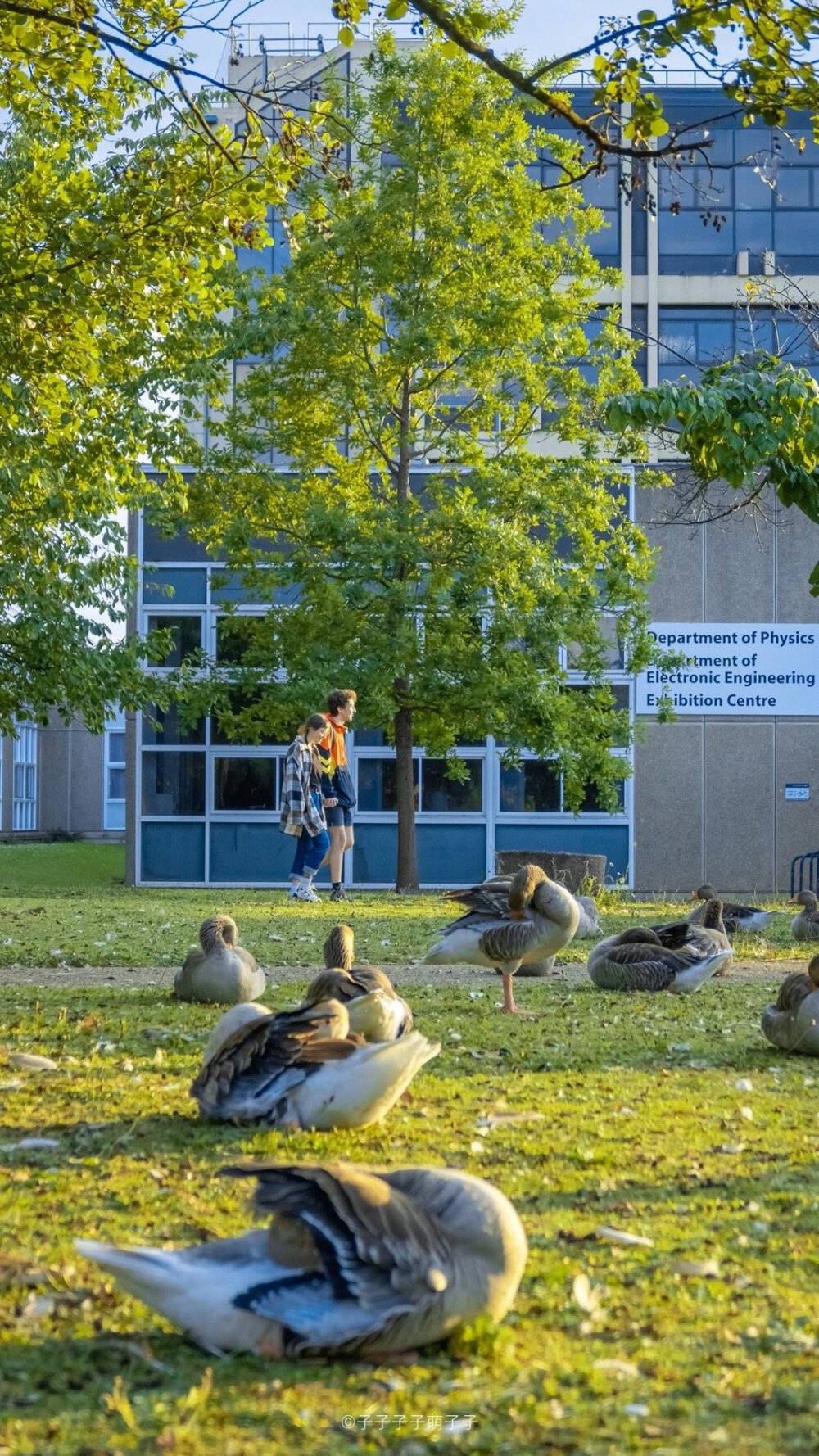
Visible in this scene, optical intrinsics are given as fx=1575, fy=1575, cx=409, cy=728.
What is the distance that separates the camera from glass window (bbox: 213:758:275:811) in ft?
101

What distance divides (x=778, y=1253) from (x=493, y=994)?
6.13 metres

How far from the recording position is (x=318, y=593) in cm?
2486

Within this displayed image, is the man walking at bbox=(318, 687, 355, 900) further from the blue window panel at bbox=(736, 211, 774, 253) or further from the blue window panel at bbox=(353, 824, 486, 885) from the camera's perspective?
the blue window panel at bbox=(736, 211, 774, 253)

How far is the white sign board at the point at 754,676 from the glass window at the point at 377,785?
611 centimetres

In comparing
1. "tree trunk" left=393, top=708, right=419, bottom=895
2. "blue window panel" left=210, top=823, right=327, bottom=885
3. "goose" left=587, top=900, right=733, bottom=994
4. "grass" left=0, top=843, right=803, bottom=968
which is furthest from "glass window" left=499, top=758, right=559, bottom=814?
"goose" left=587, top=900, right=733, bottom=994

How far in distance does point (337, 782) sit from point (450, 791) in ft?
36.4

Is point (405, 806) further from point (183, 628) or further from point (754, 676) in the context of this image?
point (754, 676)

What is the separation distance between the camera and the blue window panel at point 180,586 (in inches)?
1214

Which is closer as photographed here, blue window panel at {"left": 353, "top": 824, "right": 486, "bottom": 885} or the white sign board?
blue window panel at {"left": 353, "top": 824, "right": 486, "bottom": 885}

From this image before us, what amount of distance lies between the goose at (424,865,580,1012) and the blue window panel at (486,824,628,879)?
2183 centimetres

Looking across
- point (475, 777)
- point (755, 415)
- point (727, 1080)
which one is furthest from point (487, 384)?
point (727, 1080)

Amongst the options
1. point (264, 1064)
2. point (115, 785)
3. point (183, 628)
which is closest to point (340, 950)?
point (264, 1064)

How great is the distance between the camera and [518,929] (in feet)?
29.1

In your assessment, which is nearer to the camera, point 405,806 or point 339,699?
point 339,699
